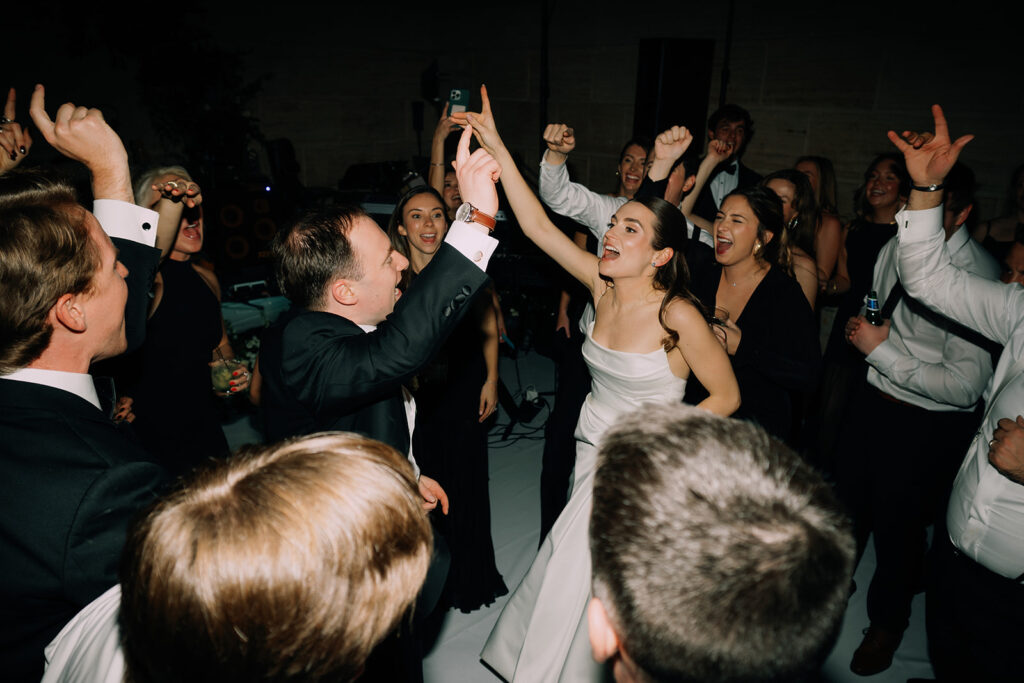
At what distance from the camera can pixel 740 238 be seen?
2.49 m

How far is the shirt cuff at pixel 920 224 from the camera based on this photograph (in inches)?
65.7

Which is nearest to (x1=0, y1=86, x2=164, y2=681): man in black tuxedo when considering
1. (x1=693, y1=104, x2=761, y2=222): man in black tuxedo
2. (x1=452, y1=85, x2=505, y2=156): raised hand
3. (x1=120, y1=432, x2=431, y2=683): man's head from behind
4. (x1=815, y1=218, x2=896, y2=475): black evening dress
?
(x1=120, y1=432, x2=431, y2=683): man's head from behind

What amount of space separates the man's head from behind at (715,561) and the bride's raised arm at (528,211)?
1.42m

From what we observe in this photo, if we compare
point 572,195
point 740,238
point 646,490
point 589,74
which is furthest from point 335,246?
point 589,74

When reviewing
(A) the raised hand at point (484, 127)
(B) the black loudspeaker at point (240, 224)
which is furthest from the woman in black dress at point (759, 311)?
(B) the black loudspeaker at point (240, 224)

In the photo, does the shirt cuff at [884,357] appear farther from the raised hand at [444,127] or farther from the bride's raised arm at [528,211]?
the raised hand at [444,127]

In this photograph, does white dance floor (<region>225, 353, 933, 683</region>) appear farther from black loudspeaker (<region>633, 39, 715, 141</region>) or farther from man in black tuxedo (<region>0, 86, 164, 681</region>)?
black loudspeaker (<region>633, 39, 715, 141</region>)

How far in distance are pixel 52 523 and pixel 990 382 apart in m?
2.22

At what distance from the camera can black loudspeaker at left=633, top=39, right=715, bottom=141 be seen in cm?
483

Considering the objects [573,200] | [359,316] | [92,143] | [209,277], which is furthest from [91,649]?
[573,200]

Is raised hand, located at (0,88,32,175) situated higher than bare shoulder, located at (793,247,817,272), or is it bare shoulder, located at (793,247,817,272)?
raised hand, located at (0,88,32,175)

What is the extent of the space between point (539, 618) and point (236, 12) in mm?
6932

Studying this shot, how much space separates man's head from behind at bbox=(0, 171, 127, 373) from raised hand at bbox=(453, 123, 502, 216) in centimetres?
78

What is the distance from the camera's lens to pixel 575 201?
108 inches
